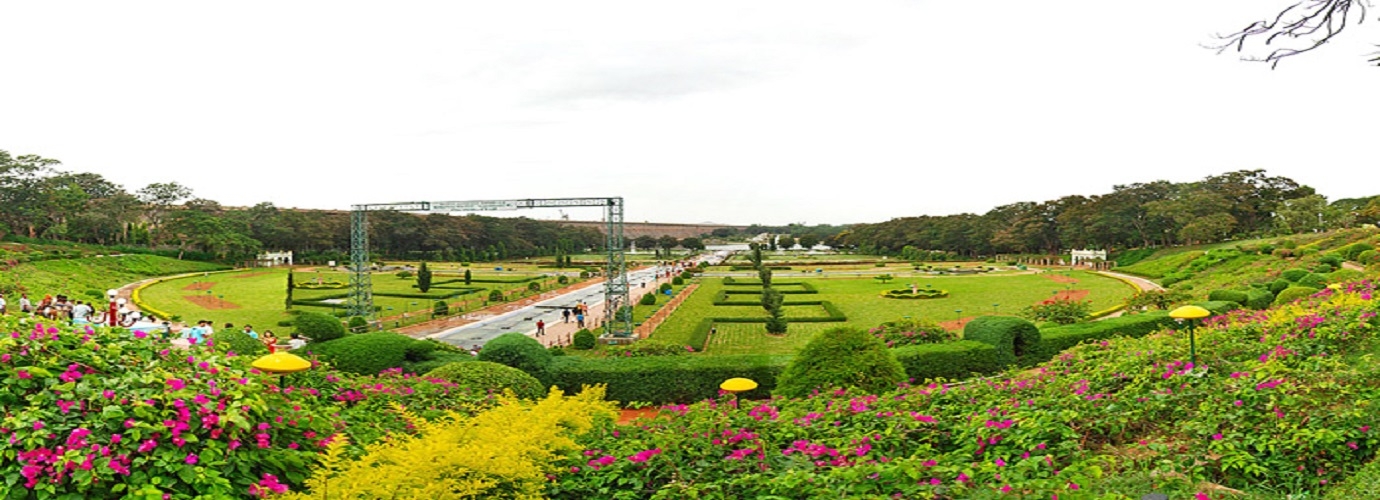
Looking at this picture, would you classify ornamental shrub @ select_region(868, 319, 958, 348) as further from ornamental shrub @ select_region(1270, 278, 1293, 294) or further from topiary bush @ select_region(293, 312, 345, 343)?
ornamental shrub @ select_region(1270, 278, 1293, 294)

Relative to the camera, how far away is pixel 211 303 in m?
26.2

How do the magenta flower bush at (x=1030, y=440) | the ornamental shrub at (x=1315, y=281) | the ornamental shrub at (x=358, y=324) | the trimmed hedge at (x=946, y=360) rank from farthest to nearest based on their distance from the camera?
1. the ornamental shrub at (x=358, y=324)
2. the ornamental shrub at (x=1315, y=281)
3. the trimmed hedge at (x=946, y=360)
4. the magenta flower bush at (x=1030, y=440)

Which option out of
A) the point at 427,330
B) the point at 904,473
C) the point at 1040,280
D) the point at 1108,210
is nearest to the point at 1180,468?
the point at 904,473

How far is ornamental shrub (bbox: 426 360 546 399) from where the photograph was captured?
8156mm

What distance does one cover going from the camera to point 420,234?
6131 cm

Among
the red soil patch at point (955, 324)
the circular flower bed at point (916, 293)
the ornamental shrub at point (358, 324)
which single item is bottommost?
the ornamental shrub at point (358, 324)

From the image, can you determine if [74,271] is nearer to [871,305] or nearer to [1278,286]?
[871,305]

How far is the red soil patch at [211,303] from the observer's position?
83.5 ft

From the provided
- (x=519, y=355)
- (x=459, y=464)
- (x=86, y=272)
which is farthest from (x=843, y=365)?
(x=86, y=272)

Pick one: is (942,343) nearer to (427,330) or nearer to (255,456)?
(255,456)

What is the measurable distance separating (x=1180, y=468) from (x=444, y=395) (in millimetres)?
5569

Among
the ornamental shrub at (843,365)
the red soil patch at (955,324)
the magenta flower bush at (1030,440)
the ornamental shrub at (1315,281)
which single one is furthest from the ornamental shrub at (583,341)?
the ornamental shrub at (1315,281)

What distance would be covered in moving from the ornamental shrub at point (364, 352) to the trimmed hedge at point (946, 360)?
24.2 ft

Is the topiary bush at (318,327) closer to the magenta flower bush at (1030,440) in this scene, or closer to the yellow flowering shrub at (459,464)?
the yellow flowering shrub at (459,464)
